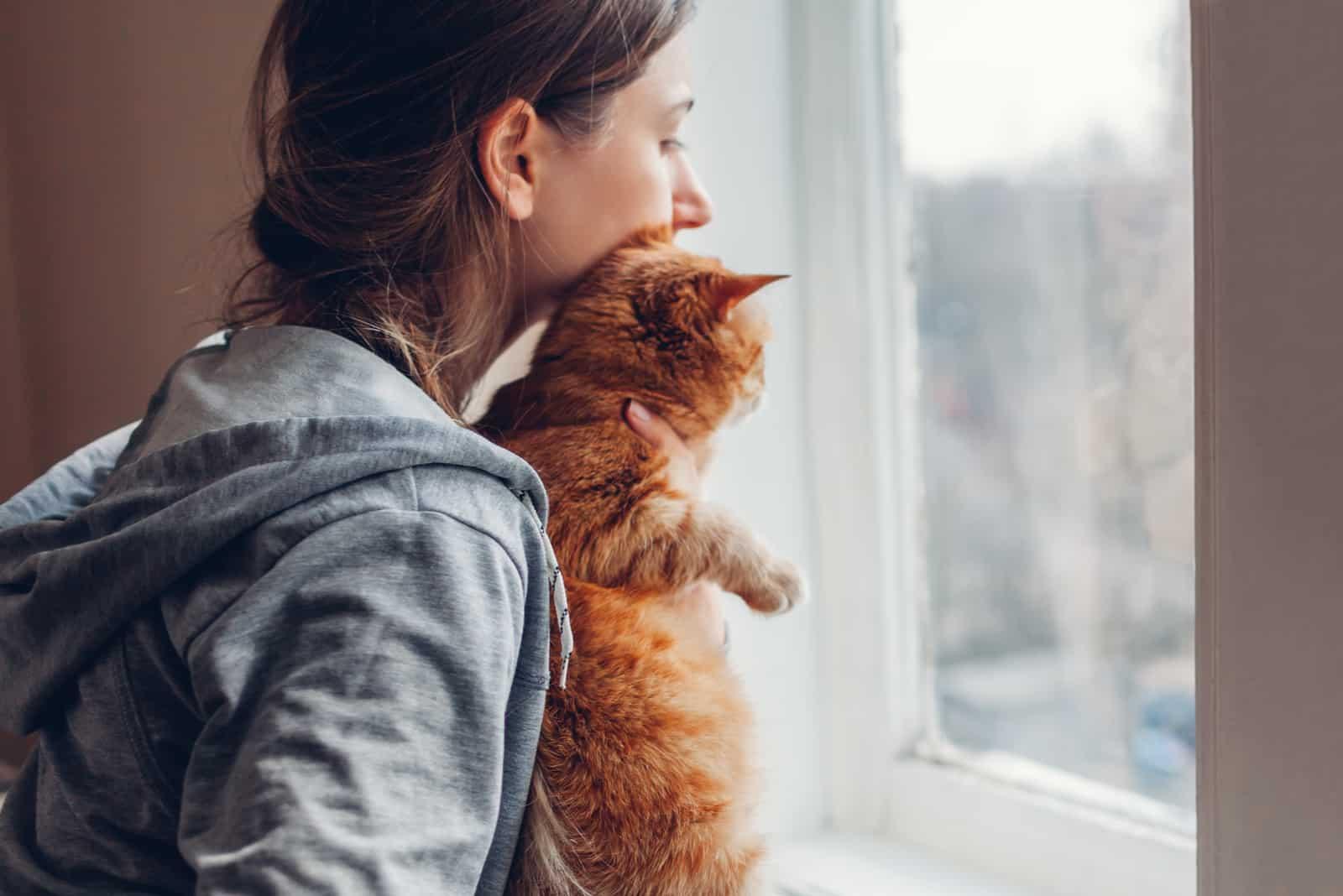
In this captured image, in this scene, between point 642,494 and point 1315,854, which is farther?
point 642,494

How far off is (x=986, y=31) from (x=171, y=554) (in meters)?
0.86

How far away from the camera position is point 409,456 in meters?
0.66

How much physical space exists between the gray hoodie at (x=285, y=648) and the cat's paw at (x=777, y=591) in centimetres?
21

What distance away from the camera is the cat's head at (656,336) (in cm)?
89

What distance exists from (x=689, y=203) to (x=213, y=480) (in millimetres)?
507

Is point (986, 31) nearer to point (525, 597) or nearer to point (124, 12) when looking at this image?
point (525, 597)

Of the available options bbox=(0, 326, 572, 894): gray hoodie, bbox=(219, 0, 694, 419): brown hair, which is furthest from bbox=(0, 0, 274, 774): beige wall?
bbox=(0, 326, 572, 894): gray hoodie

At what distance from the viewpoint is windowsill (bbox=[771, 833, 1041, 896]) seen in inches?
43.3

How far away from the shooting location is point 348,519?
0.63m

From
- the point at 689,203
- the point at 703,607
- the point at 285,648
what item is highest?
the point at 689,203

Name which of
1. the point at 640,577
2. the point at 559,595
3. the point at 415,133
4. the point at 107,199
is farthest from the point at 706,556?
the point at 107,199

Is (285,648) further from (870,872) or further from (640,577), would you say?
(870,872)

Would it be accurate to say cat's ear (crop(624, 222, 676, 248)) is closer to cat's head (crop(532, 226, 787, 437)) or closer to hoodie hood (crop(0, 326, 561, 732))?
cat's head (crop(532, 226, 787, 437))

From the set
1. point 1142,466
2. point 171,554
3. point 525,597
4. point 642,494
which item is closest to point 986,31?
point 1142,466
